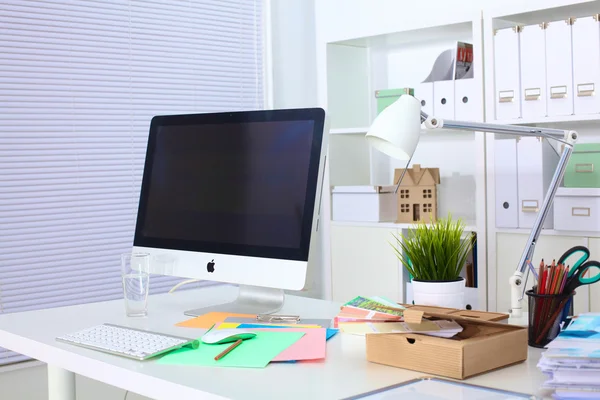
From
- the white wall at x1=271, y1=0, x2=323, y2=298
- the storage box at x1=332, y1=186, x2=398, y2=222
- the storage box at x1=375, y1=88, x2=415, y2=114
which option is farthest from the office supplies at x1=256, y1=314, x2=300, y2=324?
the white wall at x1=271, y1=0, x2=323, y2=298

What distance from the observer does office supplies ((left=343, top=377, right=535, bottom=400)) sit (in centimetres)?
118

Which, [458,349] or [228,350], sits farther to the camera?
[228,350]

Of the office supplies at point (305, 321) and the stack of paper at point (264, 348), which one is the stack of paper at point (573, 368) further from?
the office supplies at point (305, 321)

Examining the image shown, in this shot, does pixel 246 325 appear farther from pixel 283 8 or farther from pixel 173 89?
pixel 283 8

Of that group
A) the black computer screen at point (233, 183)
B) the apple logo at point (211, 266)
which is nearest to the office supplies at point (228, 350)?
the black computer screen at point (233, 183)

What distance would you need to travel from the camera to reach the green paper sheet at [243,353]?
1.42 m

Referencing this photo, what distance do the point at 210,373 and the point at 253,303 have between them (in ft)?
2.00

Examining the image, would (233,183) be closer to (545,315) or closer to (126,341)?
(126,341)

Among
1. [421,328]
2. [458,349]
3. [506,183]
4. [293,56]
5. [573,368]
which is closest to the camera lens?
[573,368]

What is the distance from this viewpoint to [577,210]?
8.47 ft

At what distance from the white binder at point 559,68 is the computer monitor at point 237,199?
1233 mm

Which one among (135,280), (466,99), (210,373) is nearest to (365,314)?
(210,373)

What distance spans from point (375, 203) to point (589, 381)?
2120mm

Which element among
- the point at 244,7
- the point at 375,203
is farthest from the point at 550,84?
the point at 244,7
